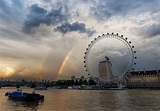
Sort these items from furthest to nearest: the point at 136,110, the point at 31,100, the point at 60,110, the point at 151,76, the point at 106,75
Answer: the point at 151,76 → the point at 106,75 → the point at 31,100 → the point at 60,110 → the point at 136,110

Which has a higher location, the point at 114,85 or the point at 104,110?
the point at 114,85

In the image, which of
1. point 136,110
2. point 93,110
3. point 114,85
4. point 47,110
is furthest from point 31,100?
point 114,85

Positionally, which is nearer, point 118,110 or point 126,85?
point 118,110

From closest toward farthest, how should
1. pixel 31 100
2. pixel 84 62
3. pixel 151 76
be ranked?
1. pixel 31 100
2. pixel 84 62
3. pixel 151 76

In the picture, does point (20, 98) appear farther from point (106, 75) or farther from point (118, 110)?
point (106, 75)

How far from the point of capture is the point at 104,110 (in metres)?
40.8

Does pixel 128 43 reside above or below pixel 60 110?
Result: above

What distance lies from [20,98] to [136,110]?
40.8 m

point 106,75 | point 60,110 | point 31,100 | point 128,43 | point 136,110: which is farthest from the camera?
point 106,75

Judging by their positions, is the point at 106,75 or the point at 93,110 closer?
the point at 93,110

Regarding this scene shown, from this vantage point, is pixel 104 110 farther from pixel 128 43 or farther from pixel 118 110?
pixel 128 43

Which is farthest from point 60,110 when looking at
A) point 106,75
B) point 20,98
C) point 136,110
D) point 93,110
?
point 106,75

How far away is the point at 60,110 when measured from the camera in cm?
4259

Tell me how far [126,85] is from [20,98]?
13965 cm
